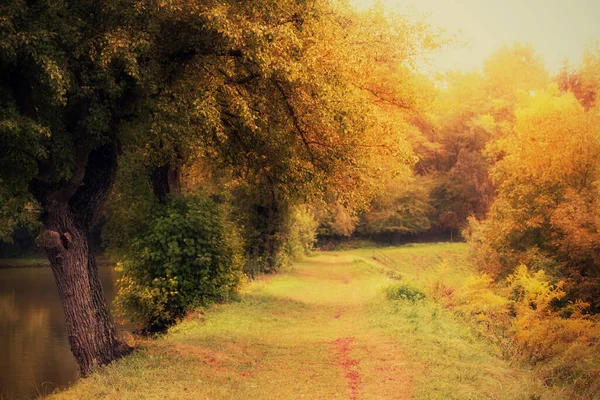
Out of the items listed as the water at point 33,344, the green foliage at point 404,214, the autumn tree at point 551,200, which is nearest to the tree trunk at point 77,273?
the water at point 33,344

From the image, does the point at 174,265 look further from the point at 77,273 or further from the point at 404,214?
the point at 404,214

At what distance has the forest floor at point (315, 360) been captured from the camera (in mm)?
10281

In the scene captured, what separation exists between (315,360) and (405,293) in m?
9.07

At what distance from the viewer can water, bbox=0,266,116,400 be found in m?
15.1

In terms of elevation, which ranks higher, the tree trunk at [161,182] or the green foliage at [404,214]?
the tree trunk at [161,182]

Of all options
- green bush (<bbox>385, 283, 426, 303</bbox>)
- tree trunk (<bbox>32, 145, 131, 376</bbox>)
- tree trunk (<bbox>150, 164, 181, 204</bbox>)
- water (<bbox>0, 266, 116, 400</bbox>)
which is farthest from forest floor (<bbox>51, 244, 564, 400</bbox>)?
tree trunk (<bbox>150, 164, 181, 204</bbox>)

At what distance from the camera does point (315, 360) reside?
497 inches

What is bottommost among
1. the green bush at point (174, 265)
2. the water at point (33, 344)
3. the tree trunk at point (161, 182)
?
the water at point (33, 344)

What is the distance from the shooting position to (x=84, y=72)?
434 inches

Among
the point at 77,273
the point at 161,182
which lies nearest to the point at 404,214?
the point at 161,182

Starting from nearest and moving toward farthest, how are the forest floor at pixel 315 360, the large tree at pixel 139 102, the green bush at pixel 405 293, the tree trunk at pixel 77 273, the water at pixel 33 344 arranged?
the forest floor at pixel 315 360
the large tree at pixel 139 102
the tree trunk at pixel 77 273
the water at pixel 33 344
the green bush at pixel 405 293

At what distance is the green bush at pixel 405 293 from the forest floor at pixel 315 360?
474 millimetres

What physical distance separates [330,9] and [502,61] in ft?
167

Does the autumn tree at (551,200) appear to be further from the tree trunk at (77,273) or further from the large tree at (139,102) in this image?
the tree trunk at (77,273)
